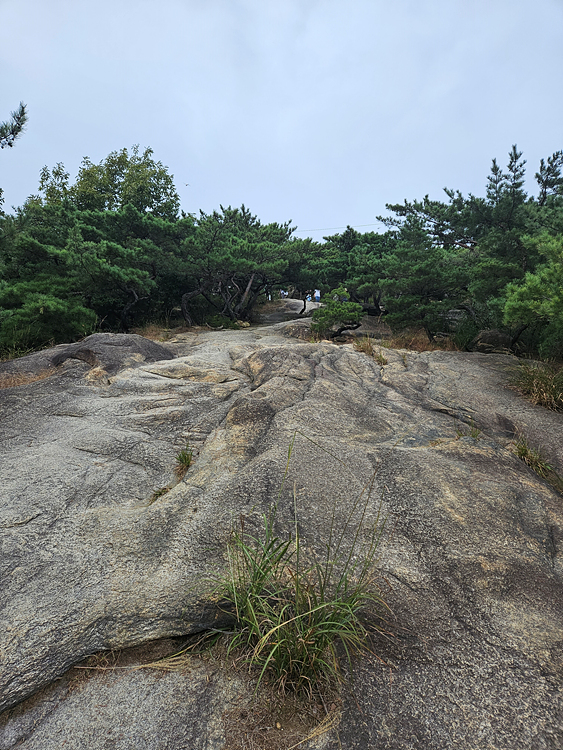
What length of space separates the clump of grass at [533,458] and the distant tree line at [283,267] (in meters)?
2.31

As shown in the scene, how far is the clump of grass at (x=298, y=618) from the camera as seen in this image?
5.67ft

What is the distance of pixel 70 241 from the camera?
11.6 meters

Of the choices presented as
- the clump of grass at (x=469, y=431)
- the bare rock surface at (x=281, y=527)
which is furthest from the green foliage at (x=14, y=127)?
the clump of grass at (x=469, y=431)

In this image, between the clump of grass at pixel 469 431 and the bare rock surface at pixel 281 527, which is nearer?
the bare rock surface at pixel 281 527

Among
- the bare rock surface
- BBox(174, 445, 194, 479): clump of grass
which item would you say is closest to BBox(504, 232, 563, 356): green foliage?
the bare rock surface

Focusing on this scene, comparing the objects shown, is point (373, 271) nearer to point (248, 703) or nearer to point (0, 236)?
point (0, 236)

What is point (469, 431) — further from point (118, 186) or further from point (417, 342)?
point (118, 186)

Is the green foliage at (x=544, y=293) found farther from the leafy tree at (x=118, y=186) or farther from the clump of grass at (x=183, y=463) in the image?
the leafy tree at (x=118, y=186)

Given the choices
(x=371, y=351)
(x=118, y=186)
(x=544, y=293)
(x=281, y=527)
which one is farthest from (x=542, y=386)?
(x=118, y=186)

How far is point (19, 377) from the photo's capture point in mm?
6480

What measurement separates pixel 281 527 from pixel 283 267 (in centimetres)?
1467

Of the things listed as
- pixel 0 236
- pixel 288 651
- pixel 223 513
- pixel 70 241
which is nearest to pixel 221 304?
pixel 70 241

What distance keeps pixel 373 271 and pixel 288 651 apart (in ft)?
45.9

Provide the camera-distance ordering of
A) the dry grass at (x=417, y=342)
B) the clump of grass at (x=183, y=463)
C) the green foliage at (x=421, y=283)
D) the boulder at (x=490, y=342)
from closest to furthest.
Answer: the clump of grass at (x=183, y=463) < the boulder at (x=490, y=342) < the dry grass at (x=417, y=342) < the green foliage at (x=421, y=283)
